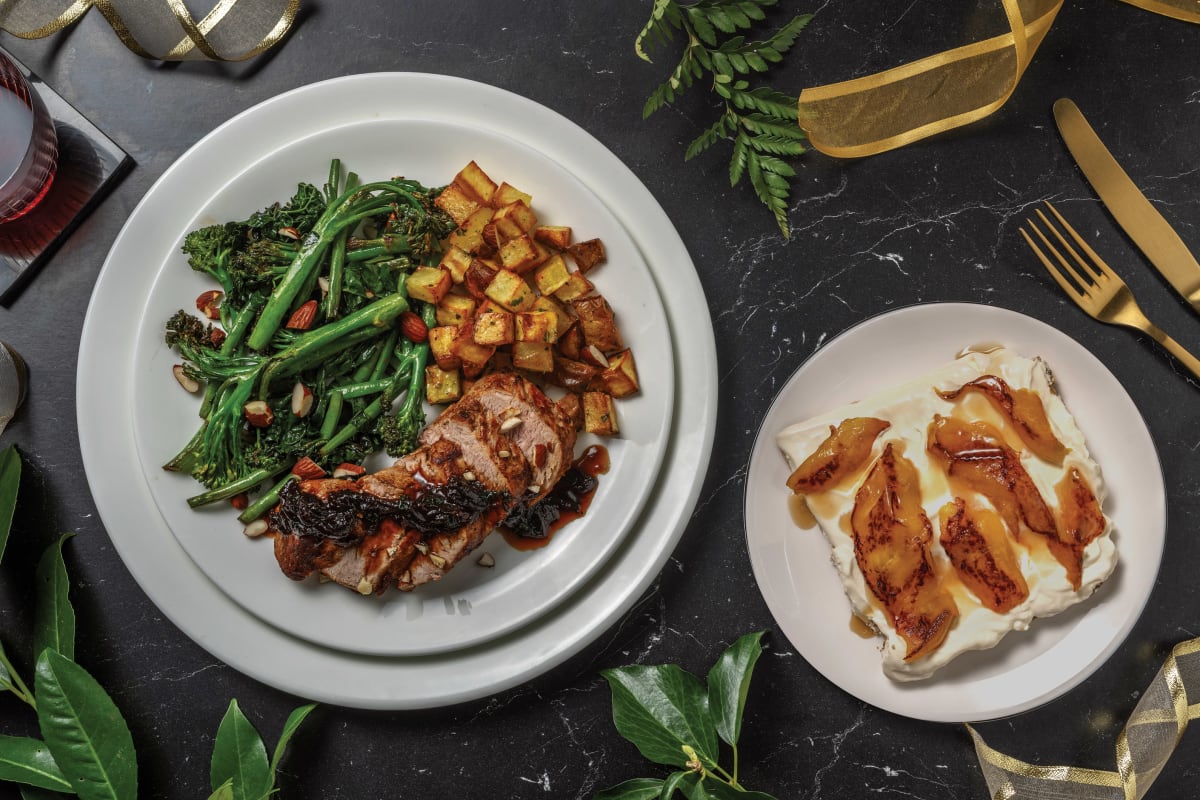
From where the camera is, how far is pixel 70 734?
3.11 meters

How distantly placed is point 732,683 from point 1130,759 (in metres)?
1.62

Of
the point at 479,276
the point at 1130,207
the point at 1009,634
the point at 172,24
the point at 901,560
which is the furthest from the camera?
the point at 172,24

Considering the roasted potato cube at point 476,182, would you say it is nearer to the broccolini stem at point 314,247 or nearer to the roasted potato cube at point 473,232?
the roasted potato cube at point 473,232

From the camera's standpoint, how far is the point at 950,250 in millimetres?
3430

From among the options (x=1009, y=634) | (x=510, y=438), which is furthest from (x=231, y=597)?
(x=1009, y=634)

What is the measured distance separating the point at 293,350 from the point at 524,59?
152cm

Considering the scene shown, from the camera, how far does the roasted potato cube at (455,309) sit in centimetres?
317

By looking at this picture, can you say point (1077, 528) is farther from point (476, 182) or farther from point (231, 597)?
point (231, 597)

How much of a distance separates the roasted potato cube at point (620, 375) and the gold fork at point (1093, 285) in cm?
173

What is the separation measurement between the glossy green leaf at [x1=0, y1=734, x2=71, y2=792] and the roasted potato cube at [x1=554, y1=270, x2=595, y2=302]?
263cm

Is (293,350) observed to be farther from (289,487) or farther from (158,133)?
(158,133)

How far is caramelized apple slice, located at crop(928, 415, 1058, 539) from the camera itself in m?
3.04

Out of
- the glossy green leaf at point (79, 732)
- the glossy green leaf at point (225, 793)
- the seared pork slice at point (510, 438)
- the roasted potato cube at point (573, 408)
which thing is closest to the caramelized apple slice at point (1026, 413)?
the roasted potato cube at point (573, 408)

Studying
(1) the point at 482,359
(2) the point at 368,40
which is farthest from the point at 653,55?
(1) the point at 482,359
